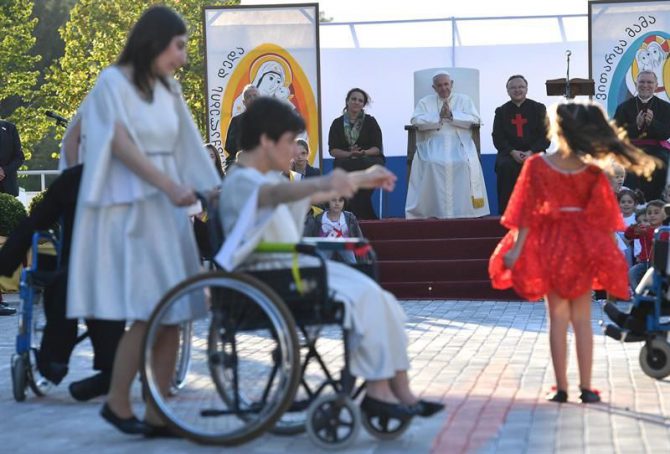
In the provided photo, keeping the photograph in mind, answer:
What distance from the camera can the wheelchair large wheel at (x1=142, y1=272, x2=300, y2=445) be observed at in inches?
211

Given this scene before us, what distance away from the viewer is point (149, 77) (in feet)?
19.7

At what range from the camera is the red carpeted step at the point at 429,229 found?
16.6m

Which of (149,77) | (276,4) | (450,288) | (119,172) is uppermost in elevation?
(276,4)

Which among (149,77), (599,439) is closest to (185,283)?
(149,77)

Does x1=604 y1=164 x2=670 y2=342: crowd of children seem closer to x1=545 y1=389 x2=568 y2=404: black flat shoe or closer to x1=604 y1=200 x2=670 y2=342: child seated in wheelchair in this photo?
x1=604 y1=200 x2=670 y2=342: child seated in wheelchair

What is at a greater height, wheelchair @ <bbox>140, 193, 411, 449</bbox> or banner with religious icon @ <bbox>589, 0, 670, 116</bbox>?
banner with religious icon @ <bbox>589, 0, 670, 116</bbox>

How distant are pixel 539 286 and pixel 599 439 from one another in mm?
1326

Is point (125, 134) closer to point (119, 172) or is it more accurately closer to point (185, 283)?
point (119, 172)

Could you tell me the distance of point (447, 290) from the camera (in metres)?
15.3

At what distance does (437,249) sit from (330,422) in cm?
1071

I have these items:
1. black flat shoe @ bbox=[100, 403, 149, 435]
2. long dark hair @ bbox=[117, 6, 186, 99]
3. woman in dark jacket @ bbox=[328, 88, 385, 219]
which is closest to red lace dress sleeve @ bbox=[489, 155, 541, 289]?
long dark hair @ bbox=[117, 6, 186, 99]

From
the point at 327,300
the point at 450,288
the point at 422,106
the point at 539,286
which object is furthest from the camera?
the point at 422,106

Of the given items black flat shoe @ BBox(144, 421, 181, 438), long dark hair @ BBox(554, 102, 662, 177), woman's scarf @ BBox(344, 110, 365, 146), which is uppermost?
woman's scarf @ BBox(344, 110, 365, 146)

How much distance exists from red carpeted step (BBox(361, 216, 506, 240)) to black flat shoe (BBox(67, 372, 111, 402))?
9.67 metres
